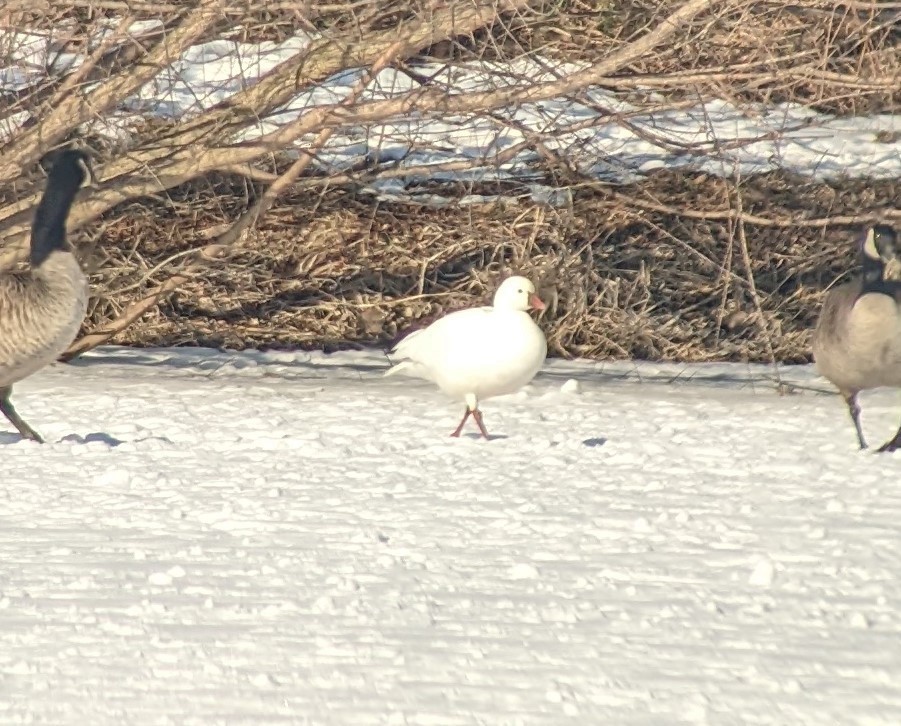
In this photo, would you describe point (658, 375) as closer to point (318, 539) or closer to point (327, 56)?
point (327, 56)

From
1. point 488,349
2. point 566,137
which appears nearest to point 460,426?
point 488,349

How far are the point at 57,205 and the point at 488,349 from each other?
7.70 ft

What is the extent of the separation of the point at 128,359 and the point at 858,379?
211 inches

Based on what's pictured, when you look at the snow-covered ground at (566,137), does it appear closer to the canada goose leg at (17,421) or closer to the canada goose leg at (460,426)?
the canada goose leg at (460,426)

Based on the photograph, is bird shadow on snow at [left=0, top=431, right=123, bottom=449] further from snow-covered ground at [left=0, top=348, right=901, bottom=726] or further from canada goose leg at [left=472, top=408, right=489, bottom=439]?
canada goose leg at [left=472, top=408, right=489, bottom=439]

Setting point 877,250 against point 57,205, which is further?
point 877,250

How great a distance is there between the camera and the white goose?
828 centimetres

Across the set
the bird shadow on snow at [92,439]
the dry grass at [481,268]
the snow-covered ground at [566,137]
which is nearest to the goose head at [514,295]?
the bird shadow on snow at [92,439]

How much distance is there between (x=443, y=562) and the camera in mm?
5922

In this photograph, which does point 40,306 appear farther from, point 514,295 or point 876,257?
point 876,257

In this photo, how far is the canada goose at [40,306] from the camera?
8.20m

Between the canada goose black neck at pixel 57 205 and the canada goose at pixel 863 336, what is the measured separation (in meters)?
3.89

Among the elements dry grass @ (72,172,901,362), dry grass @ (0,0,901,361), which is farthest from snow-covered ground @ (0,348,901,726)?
dry grass @ (72,172,901,362)

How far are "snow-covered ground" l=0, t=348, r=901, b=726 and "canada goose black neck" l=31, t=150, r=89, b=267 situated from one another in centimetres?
93
